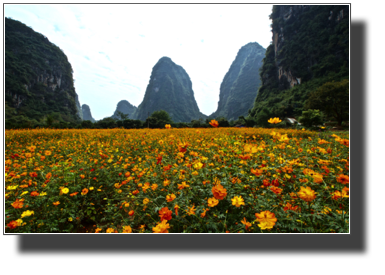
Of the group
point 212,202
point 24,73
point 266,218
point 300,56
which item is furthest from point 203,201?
point 300,56

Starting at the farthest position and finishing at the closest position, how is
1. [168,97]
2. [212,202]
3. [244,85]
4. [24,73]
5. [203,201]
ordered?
[244,85], [168,97], [24,73], [203,201], [212,202]

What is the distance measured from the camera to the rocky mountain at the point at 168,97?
10331 cm

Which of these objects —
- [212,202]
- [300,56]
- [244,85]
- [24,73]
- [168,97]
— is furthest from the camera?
[244,85]

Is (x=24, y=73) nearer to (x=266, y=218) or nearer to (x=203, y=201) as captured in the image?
(x=203, y=201)

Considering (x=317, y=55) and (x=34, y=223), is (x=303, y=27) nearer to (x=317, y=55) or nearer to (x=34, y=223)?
(x=317, y=55)

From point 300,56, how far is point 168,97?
274 ft

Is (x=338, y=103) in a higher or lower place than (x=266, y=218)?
higher

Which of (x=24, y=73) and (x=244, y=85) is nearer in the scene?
(x=24, y=73)

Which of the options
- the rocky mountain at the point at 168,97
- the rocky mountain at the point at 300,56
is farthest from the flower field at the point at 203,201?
the rocky mountain at the point at 168,97

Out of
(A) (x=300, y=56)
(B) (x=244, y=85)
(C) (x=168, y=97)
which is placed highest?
(B) (x=244, y=85)

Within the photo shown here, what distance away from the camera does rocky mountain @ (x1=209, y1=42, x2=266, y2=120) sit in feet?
317

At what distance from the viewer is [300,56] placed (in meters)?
35.8
